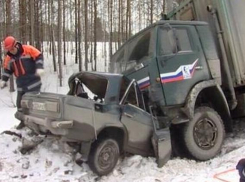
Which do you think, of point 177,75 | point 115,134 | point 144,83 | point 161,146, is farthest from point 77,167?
point 177,75

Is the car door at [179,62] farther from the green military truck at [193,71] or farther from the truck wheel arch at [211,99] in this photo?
the truck wheel arch at [211,99]

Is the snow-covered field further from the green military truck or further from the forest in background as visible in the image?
the forest in background

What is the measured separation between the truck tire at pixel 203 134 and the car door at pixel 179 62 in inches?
17.6

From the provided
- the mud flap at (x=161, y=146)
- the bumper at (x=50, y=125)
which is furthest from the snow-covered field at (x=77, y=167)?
the bumper at (x=50, y=125)

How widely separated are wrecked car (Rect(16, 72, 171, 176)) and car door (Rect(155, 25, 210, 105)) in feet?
1.64

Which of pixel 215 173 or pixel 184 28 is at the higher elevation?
pixel 184 28

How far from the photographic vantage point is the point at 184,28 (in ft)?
20.5

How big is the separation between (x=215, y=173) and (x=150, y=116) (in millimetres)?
1257

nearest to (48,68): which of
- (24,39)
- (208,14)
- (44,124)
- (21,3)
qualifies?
(24,39)

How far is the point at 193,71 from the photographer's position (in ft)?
20.0

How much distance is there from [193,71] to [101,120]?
2071 millimetres

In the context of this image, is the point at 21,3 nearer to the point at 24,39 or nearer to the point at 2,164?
the point at 24,39

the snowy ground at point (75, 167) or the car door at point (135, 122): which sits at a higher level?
the car door at point (135, 122)

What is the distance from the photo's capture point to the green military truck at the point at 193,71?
5852 mm
